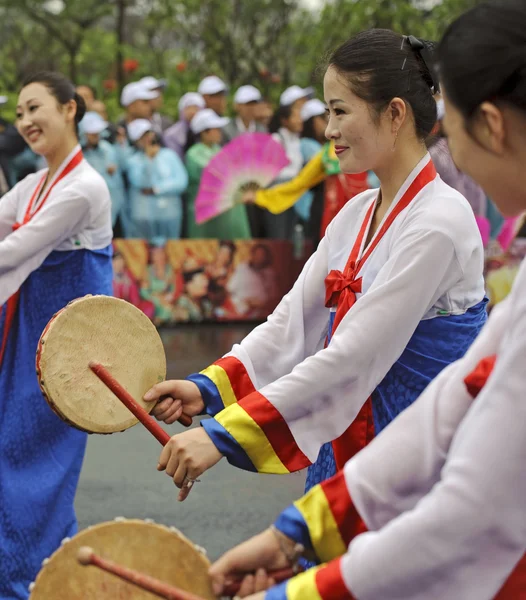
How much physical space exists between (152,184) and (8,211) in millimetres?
4649

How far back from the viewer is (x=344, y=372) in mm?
2066

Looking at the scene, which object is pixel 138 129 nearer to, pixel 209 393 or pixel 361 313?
pixel 209 393

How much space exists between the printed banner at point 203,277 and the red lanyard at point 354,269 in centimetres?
569

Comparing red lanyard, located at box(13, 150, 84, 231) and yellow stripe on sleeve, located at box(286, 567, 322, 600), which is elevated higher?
yellow stripe on sleeve, located at box(286, 567, 322, 600)

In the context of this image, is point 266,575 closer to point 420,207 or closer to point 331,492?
point 331,492

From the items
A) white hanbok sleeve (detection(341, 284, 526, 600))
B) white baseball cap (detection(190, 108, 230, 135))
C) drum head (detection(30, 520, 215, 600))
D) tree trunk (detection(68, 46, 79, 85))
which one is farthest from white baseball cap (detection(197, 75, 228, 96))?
white hanbok sleeve (detection(341, 284, 526, 600))

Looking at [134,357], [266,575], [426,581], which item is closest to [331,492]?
[266,575]

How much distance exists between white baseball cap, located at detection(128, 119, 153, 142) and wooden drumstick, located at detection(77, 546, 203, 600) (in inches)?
279

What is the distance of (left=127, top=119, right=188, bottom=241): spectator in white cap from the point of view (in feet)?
27.5

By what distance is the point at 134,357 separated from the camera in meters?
2.26

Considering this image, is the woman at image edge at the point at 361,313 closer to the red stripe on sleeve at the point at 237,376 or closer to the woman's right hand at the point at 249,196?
the red stripe on sleeve at the point at 237,376

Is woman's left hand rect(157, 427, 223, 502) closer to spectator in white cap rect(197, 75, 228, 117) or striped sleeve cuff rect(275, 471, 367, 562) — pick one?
striped sleeve cuff rect(275, 471, 367, 562)

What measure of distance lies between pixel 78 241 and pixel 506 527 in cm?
256

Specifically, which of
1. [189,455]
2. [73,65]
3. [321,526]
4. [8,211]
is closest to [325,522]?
[321,526]
